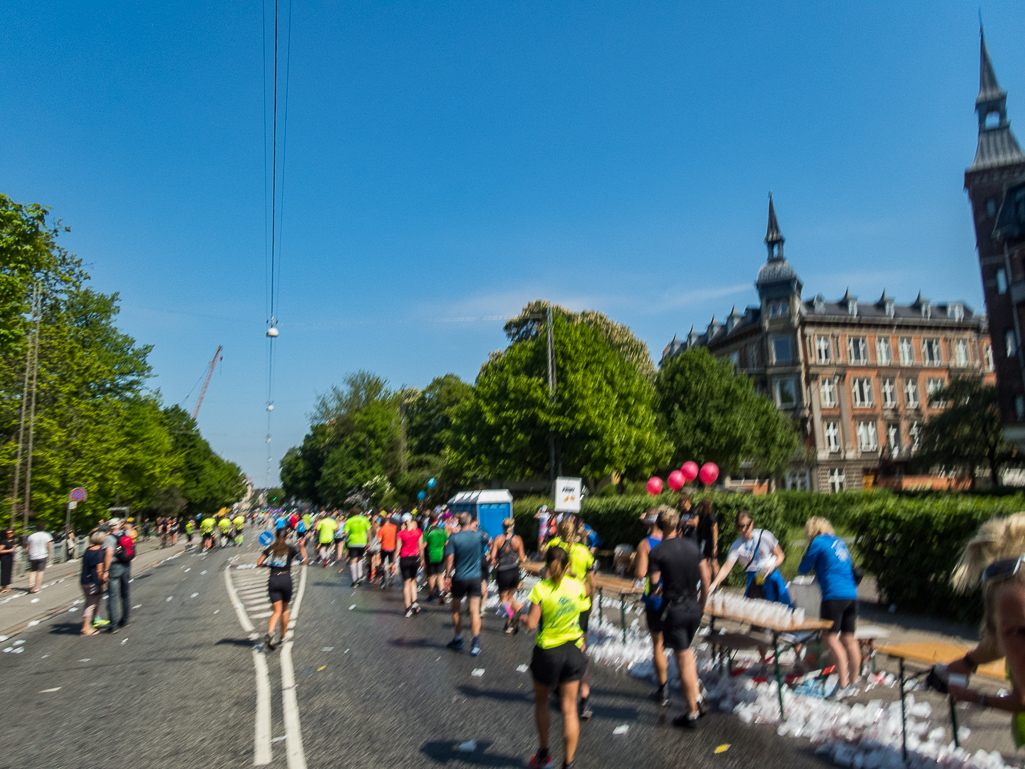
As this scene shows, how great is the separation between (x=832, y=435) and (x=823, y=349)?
681 cm

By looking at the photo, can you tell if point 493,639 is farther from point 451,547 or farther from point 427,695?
point 427,695

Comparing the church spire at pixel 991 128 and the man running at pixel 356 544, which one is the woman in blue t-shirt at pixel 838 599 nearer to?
the man running at pixel 356 544

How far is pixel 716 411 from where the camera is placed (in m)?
44.7

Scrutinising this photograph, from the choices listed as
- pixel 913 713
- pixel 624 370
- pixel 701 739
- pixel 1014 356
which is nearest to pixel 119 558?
pixel 701 739

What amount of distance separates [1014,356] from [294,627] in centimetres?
3827

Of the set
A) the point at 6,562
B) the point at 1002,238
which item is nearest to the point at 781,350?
the point at 1002,238

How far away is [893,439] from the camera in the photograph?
5859 centimetres

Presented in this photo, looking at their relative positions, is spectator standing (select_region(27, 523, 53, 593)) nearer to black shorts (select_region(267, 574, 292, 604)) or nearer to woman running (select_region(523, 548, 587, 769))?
black shorts (select_region(267, 574, 292, 604))

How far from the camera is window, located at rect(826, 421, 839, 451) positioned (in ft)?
187

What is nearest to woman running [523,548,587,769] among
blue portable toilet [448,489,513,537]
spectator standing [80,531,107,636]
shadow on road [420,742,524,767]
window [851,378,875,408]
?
shadow on road [420,742,524,767]

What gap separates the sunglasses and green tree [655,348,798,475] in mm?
41783

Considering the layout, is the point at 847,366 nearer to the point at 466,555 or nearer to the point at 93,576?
the point at 466,555

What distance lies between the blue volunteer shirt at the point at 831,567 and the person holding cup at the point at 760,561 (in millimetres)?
1553

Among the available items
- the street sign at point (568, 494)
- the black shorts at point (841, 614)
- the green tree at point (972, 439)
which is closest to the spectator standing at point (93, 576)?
the street sign at point (568, 494)
